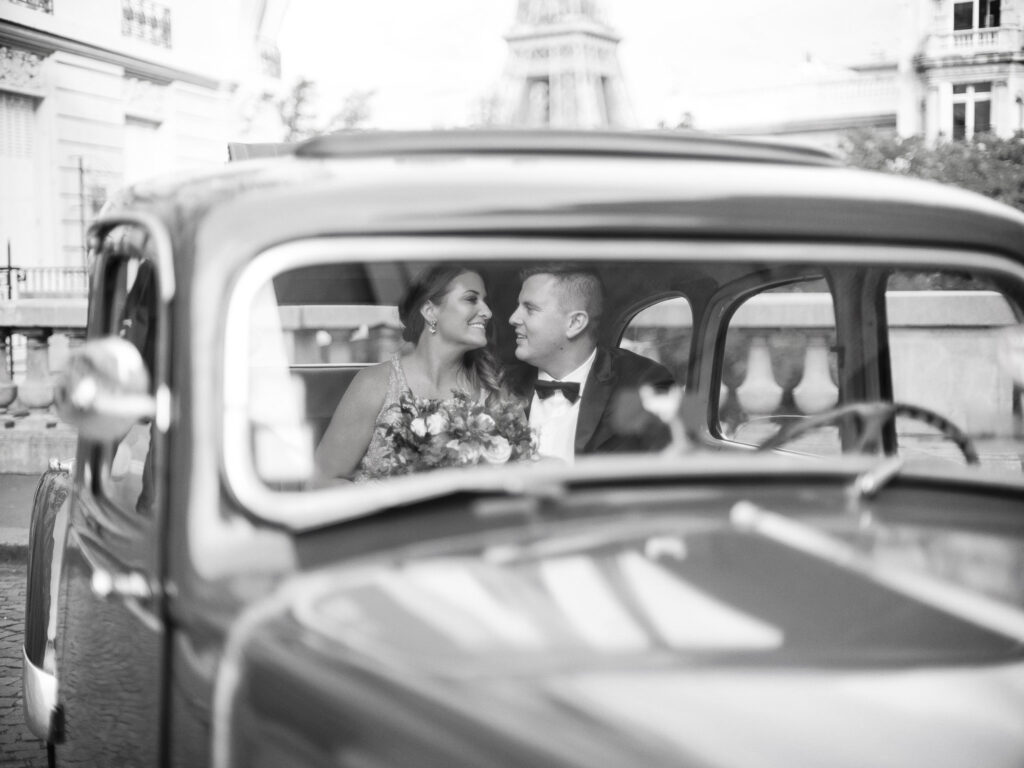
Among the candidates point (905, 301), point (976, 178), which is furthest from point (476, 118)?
point (905, 301)

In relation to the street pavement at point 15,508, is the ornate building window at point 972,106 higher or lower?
higher

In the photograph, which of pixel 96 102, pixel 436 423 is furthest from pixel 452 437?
pixel 96 102

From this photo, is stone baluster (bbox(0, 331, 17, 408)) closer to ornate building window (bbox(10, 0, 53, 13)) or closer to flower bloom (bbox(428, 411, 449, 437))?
flower bloom (bbox(428, 411, 449, 437))

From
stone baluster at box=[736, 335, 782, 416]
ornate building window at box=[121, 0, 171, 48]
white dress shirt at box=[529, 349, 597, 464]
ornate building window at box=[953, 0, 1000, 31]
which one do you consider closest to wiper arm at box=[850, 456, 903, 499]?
stone baluster at box=[736, 335, 782, 416]

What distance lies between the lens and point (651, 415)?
2420mm

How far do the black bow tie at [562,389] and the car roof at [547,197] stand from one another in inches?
41.2

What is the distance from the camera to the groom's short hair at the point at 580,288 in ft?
11.0

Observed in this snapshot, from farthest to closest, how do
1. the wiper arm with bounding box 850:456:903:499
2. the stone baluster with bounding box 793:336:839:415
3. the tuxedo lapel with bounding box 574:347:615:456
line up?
1. the tuxedo lapel with bounding box 574:347:615:456
2. the stone baluster with bounding box 793:336:839:415
3. the wiper arm with bounding box 850:456:903:499

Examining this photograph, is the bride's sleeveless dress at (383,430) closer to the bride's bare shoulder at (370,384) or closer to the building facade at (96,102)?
the bride's bare shoulder at (370,384)

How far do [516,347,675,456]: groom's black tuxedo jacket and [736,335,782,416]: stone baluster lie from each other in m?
0.20

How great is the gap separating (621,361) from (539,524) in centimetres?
184

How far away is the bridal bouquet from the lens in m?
3.05

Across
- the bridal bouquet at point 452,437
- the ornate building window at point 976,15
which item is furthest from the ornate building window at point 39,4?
the ornate building window at point 976,15

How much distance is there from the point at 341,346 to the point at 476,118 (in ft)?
122
